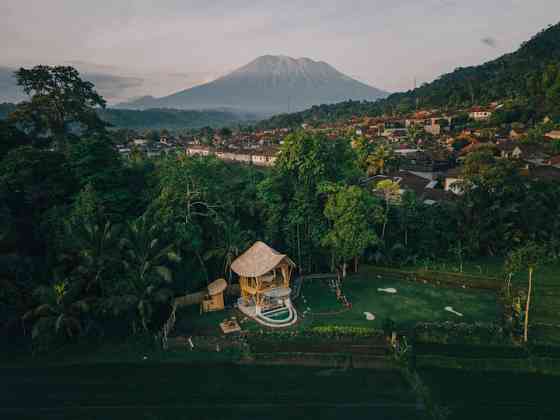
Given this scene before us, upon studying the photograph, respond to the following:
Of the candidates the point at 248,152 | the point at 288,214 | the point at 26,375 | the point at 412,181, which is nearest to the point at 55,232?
the point at 26,375

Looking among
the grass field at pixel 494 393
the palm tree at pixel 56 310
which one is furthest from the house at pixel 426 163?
the palm tree at pixel 56 310

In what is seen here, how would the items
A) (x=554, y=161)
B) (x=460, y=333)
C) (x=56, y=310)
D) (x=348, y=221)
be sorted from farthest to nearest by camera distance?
(x=554, y=161) → (x=348, y=221) → (x=460, y=333) → (x=56, y=310)

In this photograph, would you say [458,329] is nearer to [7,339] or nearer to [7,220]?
[7,339]

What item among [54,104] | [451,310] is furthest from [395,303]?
[54,104]

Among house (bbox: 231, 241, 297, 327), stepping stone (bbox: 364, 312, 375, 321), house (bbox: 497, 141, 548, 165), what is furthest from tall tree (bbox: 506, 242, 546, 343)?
house (bbox: 497, 141, 548, 165)

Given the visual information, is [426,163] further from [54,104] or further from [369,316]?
[54,104]

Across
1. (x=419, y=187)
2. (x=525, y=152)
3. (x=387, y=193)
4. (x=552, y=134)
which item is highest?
(x=552, y=134)
